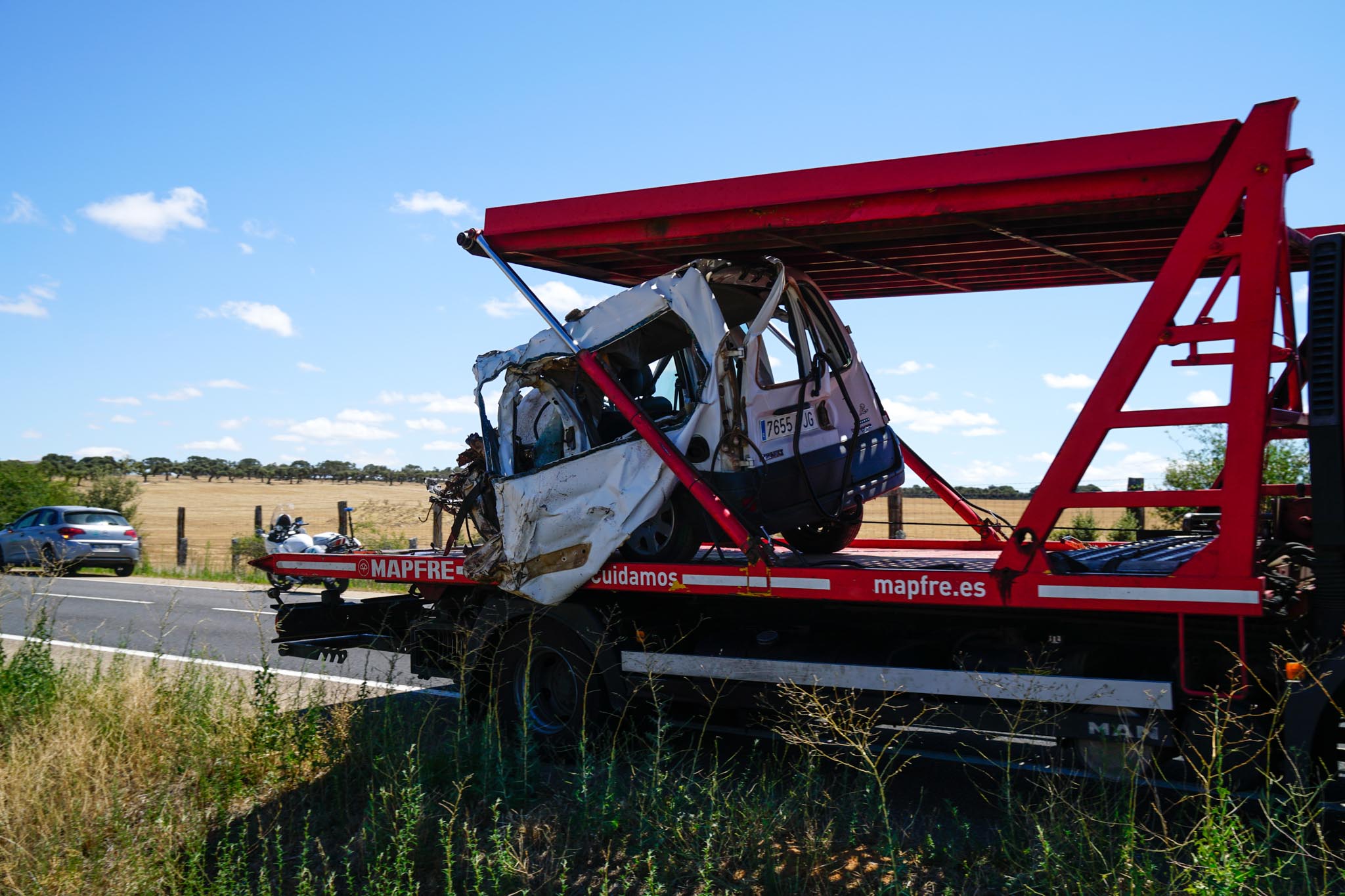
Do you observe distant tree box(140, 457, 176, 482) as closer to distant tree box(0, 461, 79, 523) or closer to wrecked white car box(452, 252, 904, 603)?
distant tree box(0, 461, 79, 523)

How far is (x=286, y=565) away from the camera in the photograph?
26.6 feet

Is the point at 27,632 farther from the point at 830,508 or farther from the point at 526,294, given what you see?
the point at 830,508

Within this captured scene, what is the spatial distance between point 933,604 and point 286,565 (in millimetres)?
5280

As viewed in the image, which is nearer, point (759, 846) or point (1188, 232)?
point (759, 846)

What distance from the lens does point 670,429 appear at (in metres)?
6.30

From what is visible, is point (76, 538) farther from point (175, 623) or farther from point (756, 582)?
point (756, 582)

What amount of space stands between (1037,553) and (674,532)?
2.30m

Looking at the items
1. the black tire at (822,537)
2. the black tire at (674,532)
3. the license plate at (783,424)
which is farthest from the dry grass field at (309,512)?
the black tire at (674,532)

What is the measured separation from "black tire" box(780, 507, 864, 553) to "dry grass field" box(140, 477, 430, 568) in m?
3.16

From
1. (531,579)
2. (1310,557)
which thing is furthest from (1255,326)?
(531,579)

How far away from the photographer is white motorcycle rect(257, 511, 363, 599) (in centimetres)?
804

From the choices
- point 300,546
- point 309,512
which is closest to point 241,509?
point 309,512

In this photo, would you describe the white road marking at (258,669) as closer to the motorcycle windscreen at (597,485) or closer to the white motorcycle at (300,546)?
the white motorcycle at (300,546)

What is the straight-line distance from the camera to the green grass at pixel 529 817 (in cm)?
406
